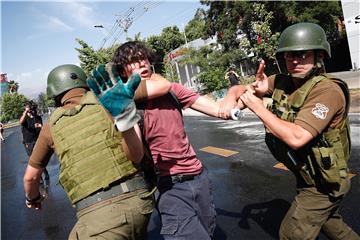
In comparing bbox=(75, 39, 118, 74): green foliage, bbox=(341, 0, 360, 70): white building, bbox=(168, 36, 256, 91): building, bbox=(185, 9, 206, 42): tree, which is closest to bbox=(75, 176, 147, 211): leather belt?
bbox=(341, 0, 360, 70): white building

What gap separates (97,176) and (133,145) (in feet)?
1.09

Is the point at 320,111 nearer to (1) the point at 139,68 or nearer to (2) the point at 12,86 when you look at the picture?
(1) the point at 139,68

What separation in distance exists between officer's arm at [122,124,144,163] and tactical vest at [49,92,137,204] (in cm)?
8

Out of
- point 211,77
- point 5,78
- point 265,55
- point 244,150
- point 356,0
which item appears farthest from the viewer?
point 5,78

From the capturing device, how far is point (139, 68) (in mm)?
2473

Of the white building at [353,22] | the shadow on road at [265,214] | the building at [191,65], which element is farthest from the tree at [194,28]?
the shadow on road at [265,214]

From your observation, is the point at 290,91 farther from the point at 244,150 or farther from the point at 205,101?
the point at 244,150

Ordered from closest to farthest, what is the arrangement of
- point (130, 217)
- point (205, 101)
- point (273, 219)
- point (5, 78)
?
point (130, 217) → point (205, 101) → point (273, 219) → point (5, 78)

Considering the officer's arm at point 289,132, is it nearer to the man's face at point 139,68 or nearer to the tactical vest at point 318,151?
the tactical vest at point 318,151

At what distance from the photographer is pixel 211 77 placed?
24.9 m

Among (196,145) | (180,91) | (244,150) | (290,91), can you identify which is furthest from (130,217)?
(196,145)

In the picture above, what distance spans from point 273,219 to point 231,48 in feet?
81.9

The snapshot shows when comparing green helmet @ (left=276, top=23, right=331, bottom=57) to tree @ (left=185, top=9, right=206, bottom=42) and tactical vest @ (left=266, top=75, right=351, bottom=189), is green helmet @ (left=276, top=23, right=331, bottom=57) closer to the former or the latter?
tactical vest @ (left=266, top=75, right=351, bottom=189)

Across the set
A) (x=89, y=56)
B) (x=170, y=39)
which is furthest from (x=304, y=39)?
(x=170, y=39)
